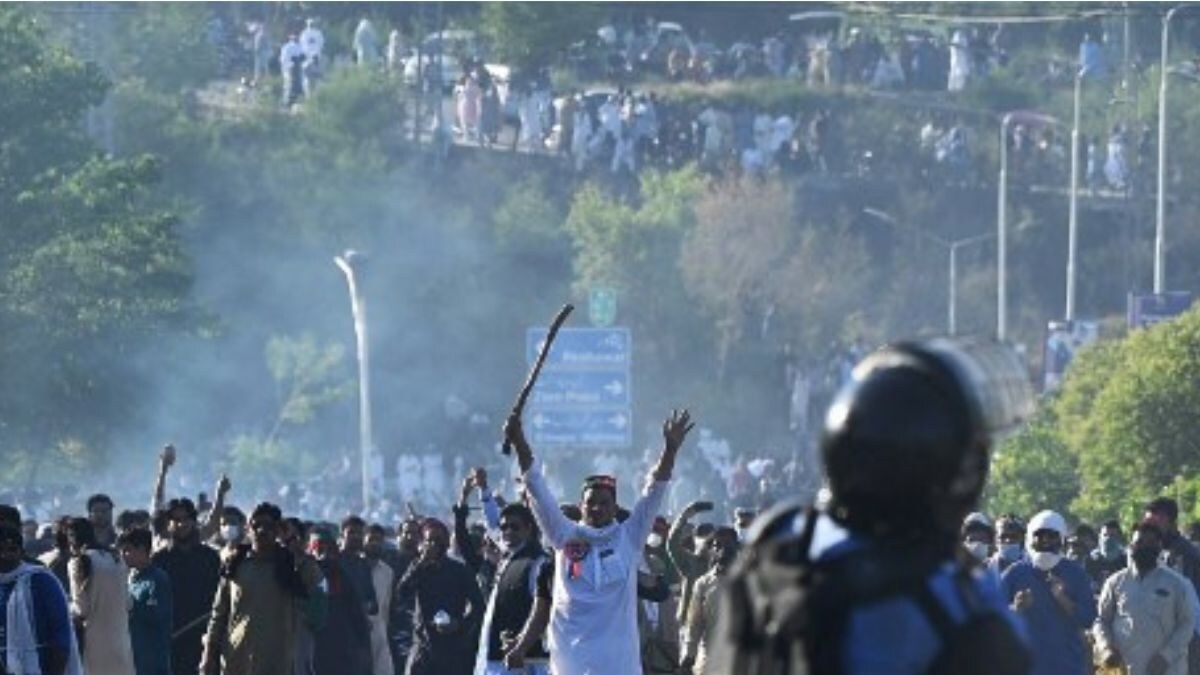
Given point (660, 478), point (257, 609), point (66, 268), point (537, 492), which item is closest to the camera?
point (660, 478)

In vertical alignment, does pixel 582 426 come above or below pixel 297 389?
above

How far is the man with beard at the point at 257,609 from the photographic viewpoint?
18500 mm

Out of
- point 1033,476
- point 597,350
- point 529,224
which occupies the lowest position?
point 1033,476

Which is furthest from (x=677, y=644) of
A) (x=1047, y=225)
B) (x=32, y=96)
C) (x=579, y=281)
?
(x=1047, y=225)

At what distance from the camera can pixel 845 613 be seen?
625 centimetres

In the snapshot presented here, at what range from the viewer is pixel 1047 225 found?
100750 mm

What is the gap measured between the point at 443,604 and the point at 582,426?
105ft

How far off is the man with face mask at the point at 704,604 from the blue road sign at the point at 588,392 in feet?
104

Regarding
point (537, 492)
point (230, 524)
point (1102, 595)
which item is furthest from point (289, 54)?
point (537, 492)

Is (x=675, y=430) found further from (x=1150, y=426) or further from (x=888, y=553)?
(x=1150, y=426)

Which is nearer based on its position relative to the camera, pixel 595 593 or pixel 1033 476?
pixel 595 593

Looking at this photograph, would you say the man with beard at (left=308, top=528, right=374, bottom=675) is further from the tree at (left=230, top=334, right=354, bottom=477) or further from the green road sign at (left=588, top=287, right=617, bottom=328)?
the tree at (left=230, top=334, right=354, bottom=477)

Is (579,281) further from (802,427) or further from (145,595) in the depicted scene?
(145,595)

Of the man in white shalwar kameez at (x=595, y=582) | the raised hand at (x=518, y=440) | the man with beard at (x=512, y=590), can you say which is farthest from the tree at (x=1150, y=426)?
the raised hand at (x=518, y=440)
